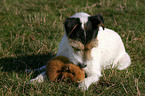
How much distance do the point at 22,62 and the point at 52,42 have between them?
3.47 ft

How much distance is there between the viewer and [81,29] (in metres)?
2.99

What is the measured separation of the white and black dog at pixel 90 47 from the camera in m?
3.01

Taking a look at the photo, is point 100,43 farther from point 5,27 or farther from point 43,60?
point 5,27

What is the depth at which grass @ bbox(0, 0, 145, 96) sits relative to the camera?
3.40 m

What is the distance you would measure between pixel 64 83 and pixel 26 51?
198 centimetres

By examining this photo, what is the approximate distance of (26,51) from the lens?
5020mm

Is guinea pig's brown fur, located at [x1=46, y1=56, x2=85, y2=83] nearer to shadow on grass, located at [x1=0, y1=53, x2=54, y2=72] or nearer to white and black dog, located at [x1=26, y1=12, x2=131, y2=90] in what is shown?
white and black dog, located at [x1=26, y1=12, x2=131, y2=90]

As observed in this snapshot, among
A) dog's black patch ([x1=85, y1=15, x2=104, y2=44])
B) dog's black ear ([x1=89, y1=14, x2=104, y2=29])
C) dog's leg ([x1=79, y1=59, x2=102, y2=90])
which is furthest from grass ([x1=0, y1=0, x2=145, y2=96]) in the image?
dog's black ear ([x1=89, y1=14, x2=104, y2=29])

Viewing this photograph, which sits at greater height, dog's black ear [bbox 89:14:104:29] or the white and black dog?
dog's black ear [bbox 89:14:104:29]

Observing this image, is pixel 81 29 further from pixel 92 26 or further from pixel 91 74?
pixel 91 74

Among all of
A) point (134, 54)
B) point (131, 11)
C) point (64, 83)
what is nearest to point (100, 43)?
point (64, 83)

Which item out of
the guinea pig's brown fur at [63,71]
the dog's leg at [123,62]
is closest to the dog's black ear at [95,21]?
the guinea pig's brown fur at [63,71]

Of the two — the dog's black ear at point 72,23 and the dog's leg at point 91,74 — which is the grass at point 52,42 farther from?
the dog's black ear at point 72,23

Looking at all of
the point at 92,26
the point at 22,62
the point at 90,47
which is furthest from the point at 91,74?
the point at 22,62
